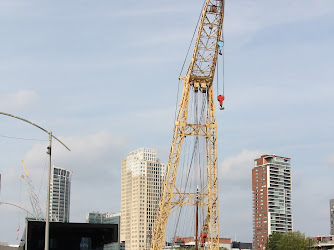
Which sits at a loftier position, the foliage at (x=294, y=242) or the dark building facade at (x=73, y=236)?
the dark building facade at (x=73, y=236)

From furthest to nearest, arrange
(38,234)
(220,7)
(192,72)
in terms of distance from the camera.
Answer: (192,72), (220,7), (38,234)

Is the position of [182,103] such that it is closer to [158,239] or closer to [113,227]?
[158,239]

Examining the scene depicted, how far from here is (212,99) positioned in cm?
10719

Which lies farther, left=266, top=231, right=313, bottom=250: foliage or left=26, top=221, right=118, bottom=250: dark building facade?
left=266, top=231, right=313, bottom=250: foliage

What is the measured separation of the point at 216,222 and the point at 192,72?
2907 centimetres

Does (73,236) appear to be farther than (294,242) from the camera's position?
No

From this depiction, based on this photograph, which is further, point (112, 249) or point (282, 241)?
point (282, 241)

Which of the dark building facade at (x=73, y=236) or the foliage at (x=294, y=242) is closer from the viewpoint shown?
the dark building facade at (x=73, y=236)

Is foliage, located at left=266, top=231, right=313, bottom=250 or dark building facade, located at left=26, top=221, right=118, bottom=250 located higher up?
dark building facade, located at left=26, top=221, right=118, bottom=250

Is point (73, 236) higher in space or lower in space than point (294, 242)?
higher

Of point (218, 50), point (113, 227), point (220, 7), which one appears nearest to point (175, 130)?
point (218, 50)

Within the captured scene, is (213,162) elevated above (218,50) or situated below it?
below

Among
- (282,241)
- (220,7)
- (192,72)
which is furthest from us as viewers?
(282,241)

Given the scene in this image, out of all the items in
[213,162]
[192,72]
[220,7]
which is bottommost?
[213,162]
